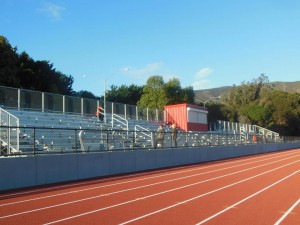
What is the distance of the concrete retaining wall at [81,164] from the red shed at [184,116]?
1466 cm

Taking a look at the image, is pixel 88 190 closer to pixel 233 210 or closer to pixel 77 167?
pixel 77 167

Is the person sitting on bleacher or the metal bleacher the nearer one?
the metal bleacher

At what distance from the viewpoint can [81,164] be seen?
1867 centimetres

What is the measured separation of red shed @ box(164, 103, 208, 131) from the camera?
46344 mm

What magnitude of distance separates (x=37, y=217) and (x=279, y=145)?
5256 centimetres

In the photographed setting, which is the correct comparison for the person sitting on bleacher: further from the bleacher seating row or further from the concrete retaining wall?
the concrete retaining wall

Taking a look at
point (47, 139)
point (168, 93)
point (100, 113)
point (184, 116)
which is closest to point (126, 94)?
point (168, 93)

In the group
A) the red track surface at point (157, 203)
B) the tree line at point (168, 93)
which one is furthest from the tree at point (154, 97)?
the red track surface at point (157, 203)

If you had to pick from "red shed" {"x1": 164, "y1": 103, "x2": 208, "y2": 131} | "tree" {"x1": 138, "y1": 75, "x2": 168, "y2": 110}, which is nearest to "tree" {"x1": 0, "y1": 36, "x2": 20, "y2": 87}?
"red shed" {"x1": 164, "y1": 103, "x2": 208, "y2": 131}

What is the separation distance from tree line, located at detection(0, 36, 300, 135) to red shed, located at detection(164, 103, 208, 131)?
17.1m

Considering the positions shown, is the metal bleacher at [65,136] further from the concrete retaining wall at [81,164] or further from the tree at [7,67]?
the tree at [7,67]

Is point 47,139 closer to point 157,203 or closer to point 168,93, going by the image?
point 157,203

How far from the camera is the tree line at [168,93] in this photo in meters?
56.3

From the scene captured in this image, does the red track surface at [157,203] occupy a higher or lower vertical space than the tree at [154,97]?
lower
